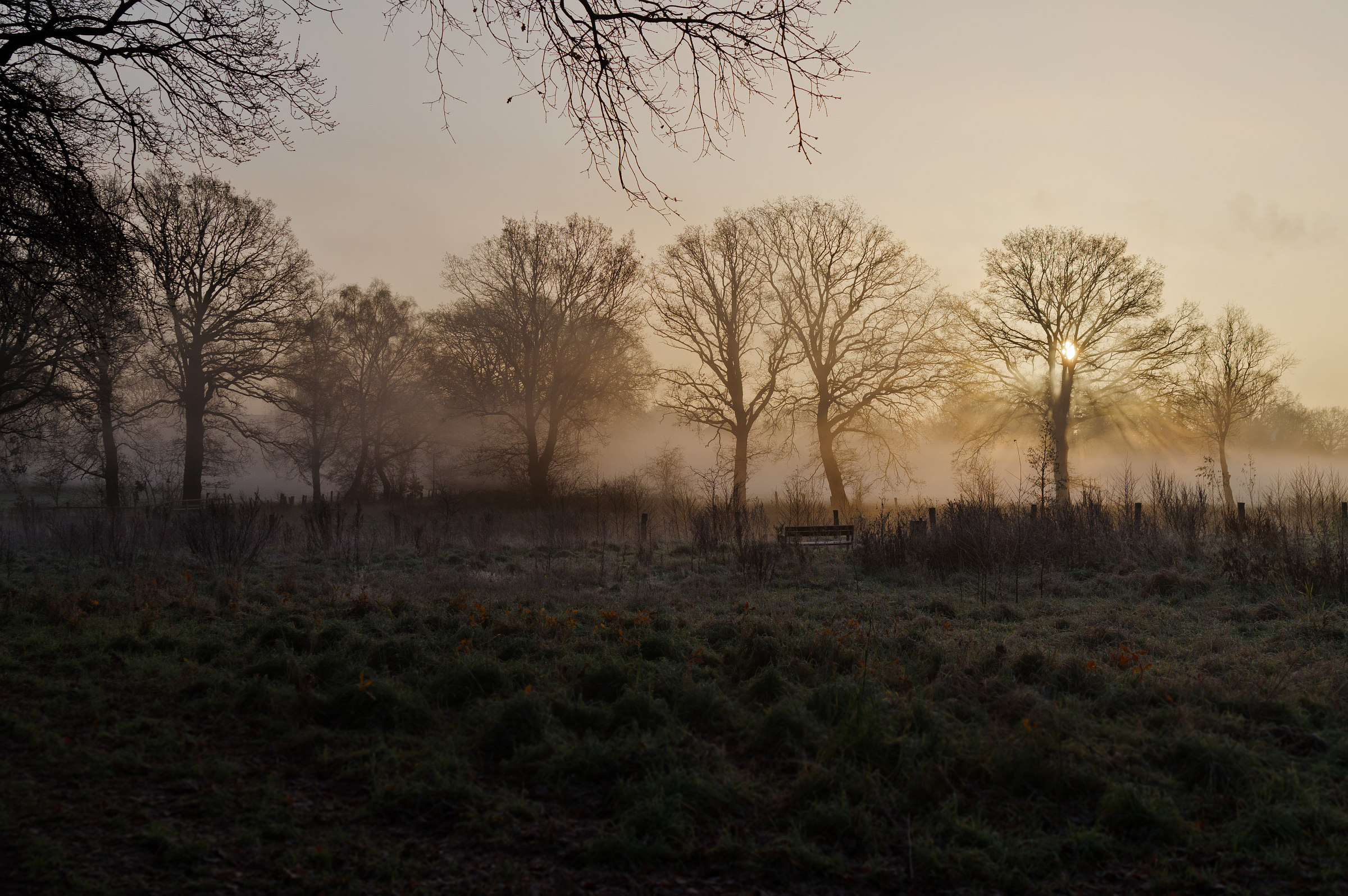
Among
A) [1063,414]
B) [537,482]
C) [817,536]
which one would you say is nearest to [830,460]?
[1063,414]

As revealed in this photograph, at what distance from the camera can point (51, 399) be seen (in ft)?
64.1

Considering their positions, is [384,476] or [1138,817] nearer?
[1138,817]

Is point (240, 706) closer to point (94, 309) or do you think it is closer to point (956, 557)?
point (94, 309)

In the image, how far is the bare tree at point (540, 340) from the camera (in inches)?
1024

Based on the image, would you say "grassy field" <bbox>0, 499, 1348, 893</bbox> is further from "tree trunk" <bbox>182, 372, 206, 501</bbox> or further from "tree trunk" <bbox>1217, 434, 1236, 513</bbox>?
"tree trunk" <bbox>1217, 434, 1236, 513</bbox>

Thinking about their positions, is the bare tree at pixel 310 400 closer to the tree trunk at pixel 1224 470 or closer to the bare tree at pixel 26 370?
the bare tree at pixel 26 370

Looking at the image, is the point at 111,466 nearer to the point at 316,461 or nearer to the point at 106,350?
the point at 316,461

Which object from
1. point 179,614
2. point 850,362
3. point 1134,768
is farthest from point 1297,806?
point 850,362

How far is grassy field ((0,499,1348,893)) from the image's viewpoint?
11.0 ft

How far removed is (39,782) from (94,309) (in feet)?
23.4

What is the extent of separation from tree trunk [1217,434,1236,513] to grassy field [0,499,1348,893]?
22.6m

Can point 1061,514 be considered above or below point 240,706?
above

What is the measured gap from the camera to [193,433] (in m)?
23.7

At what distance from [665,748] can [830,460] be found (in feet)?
72.3
